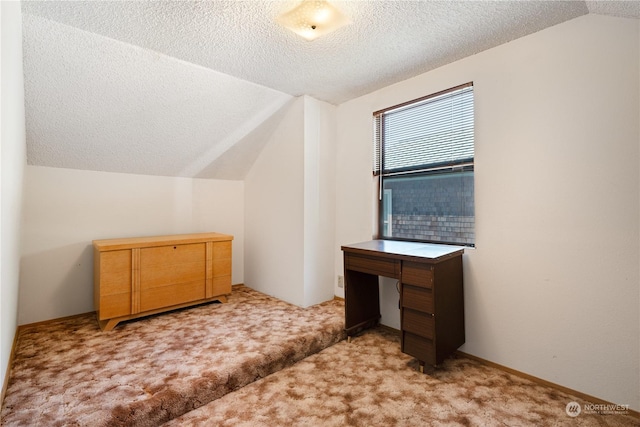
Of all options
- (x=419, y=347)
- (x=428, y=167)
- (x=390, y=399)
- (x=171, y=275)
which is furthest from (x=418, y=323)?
(x=171, y=275)

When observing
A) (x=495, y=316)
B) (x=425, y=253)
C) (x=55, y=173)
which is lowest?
Result: (x=495, y=316)

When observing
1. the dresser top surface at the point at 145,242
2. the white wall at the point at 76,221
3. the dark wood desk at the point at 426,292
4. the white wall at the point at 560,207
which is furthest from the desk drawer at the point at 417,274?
the white wall at the point at 76,221

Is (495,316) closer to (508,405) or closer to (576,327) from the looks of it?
(576,327)

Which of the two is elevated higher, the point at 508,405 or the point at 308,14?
the point at 308,14

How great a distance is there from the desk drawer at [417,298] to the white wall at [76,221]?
259 centimetres

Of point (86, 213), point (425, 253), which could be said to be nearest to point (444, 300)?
point (425, 253)

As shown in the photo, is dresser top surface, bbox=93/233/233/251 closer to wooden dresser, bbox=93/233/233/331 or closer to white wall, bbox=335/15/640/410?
wooden dresser, bbox=93/233/233/331

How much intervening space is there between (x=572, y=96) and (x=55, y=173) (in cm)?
404

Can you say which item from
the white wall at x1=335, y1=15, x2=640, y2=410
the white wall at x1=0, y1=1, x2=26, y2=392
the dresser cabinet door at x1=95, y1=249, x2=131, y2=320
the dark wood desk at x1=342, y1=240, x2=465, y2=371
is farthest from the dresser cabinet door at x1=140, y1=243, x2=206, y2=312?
the white wall at x1=335, y1=15, x2=640, y2=410

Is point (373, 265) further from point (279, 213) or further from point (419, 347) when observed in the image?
point (279, 213)

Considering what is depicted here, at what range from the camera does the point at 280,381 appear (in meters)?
1.99

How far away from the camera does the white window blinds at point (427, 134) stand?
94.3 inches

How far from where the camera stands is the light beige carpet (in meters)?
1.62

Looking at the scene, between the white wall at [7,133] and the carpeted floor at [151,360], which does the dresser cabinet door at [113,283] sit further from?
the white wall at [7,133]
